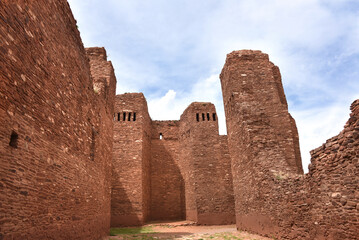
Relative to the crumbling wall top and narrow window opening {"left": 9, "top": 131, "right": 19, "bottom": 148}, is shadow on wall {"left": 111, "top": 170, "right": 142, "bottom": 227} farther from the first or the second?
narrow window opening {"left": 9, "top": 131, "right": 19, "bottom": 148}

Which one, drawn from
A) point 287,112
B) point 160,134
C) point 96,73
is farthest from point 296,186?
point 160,134

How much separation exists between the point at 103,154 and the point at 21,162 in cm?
663

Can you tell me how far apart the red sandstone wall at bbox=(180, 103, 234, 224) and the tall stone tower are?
6.82 metres

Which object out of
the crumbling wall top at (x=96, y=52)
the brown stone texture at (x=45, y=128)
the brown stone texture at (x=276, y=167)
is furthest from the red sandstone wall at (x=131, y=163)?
the brown stone texture at (x=45, y=128)

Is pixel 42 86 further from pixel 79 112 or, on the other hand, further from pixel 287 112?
pixel 287 112

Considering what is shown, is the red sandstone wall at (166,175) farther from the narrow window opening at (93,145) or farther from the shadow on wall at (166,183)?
the narrow window opening at (93,145)

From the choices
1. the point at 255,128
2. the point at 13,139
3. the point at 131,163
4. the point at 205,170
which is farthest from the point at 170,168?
the point at 13,139

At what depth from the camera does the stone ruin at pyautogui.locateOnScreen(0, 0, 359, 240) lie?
512cm

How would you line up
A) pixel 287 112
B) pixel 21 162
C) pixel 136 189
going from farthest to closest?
pixel 136 189, pixel 287 112, pixel 21 162

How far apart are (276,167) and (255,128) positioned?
6.73ft

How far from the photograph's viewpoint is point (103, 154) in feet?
38.4

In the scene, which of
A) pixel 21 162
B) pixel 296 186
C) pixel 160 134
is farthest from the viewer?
pixel 160 134

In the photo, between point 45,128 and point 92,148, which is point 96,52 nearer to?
point 92,148

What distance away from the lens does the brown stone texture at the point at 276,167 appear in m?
6.27
